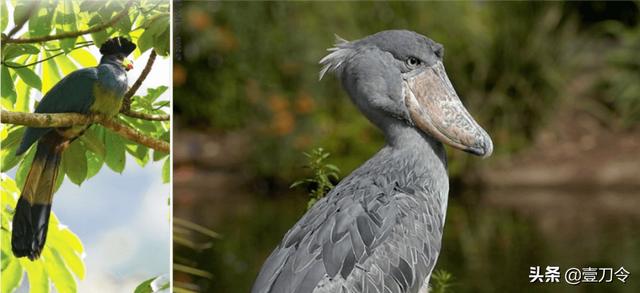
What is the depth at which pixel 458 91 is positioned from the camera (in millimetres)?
5316

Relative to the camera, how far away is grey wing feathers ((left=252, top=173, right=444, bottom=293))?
1.78 metres

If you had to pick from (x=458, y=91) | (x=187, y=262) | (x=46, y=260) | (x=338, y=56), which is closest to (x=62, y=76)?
(x=46, y=260)

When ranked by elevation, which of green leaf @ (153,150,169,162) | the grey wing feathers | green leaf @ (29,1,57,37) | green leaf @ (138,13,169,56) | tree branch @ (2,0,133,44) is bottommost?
the grey wing feathers

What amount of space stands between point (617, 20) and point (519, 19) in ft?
2.67

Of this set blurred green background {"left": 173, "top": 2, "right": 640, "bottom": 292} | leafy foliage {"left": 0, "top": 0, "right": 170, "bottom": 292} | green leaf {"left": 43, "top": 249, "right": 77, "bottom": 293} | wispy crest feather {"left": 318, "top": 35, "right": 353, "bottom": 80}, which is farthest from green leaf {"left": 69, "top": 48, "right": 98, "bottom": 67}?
blurred green background {"left": 173, "top": 2, "right": 640, "bottom": 292}

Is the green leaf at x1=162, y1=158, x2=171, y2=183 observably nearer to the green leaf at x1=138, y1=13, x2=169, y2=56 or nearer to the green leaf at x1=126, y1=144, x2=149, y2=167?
the green leaf at x1=126, y1=144, x2=149, y2=167

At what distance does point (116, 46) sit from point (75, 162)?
0.30 metres

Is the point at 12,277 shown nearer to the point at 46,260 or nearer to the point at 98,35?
the point at 46,260

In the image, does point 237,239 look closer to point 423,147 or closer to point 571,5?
point 423,147

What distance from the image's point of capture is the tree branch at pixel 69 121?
7.27 feet

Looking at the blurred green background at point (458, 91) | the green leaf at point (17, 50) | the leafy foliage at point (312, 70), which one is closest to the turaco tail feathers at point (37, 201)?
the green leaf at point (17, 50)

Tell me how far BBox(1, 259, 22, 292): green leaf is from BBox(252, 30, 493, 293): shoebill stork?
30.5 inches

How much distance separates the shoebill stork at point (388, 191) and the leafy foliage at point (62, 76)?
0.50 m

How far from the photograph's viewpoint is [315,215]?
6.16 feet
